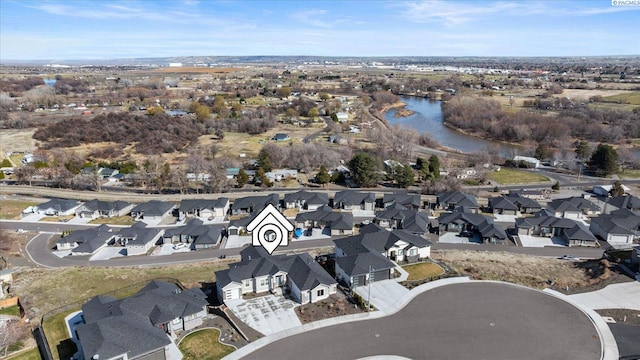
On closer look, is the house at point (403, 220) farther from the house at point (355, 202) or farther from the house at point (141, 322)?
the house at point (141, 322)

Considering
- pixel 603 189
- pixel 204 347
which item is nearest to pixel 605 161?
pixel 603 189

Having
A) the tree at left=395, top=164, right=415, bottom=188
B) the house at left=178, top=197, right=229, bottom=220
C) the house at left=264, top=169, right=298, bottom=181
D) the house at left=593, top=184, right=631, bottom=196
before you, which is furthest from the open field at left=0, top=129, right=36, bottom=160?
the house at left=593, top=184, right=631, bottom=196

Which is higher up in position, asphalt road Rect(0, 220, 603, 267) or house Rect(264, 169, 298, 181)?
house Rect(264, 169, 298, 181)

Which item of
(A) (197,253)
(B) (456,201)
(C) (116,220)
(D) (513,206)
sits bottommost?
(C) (116,220)

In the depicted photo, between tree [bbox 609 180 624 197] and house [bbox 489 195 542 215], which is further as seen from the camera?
tree [bbox 609 180 624 197]

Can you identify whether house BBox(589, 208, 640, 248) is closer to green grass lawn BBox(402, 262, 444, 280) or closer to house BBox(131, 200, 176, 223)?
green grass lawn BBox(402, 262, 444, 280)

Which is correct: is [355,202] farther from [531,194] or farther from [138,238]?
[138,238]
